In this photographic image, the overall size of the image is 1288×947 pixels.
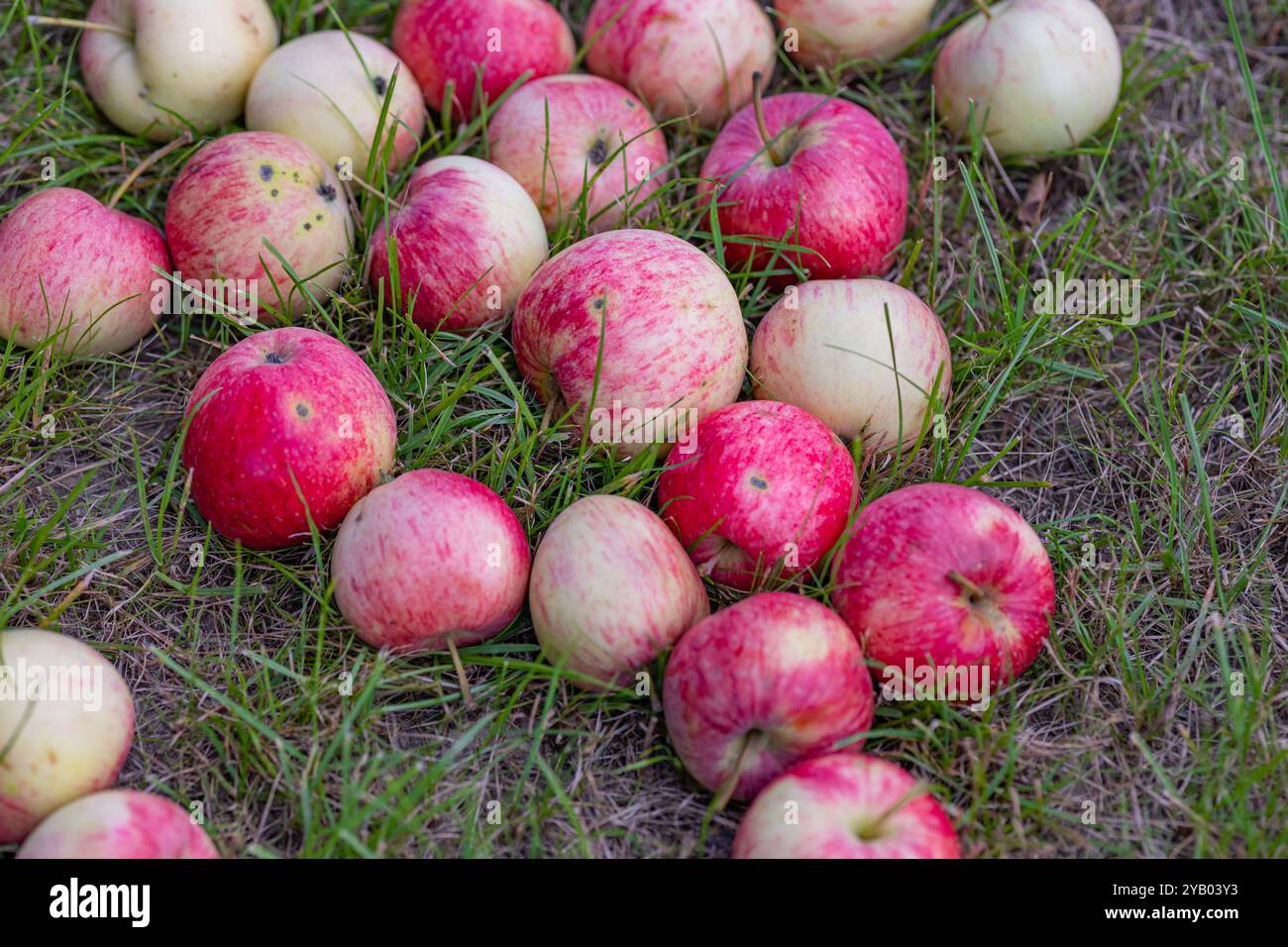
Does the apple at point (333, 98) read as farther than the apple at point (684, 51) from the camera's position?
No

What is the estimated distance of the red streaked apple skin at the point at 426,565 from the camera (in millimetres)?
2600

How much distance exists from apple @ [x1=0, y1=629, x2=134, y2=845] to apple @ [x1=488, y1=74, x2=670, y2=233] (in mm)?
1758

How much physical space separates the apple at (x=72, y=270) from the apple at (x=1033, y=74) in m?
2.49

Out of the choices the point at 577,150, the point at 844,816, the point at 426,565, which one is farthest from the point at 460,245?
the point at 844,816

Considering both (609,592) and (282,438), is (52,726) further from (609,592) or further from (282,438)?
(609,592)

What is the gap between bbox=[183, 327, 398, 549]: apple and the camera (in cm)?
270

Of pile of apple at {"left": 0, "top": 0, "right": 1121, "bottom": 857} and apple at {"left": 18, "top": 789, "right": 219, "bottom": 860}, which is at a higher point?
pile of apple at {"left": 0, "top": 0, "right": 1121, "bottom": 857}

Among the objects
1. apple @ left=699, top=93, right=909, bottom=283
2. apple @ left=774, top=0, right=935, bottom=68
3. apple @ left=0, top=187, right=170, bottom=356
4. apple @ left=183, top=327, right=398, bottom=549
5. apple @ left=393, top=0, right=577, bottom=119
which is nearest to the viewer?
apple @ left=183, top=327, right=398, bottom=549

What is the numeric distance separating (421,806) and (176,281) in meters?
1.52

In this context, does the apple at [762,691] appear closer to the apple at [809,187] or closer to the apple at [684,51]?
the apple at [809,187]

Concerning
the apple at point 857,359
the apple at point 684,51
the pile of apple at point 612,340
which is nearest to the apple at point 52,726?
the pile of apple at point 612,340

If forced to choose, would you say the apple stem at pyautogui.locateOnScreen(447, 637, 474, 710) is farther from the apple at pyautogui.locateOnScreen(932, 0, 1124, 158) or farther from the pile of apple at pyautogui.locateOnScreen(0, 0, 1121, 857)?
the apple at pyautogui.locateOnScreen(932, 0, 1124, 158)

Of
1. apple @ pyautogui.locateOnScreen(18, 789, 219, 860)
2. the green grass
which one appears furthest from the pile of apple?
the green grass
